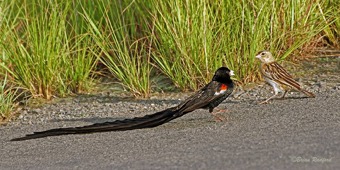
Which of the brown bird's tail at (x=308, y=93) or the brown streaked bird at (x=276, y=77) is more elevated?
the brown streaked bird at (x=276, y=77)

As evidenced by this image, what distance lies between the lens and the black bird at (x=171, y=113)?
7.21 meters

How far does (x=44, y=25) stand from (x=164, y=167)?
3.86 meters

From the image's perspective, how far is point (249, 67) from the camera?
9.09 meters

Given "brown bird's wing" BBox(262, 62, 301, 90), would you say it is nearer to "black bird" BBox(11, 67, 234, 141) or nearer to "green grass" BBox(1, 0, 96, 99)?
"black bird" BBox(11, 67, 234, 141)

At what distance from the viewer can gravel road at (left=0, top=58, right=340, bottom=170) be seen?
19.3 feet

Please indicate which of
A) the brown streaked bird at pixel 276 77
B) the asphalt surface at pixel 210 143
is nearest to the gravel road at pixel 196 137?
the asphalt surface at pixel 210 143

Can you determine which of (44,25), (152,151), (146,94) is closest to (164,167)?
(152,151)

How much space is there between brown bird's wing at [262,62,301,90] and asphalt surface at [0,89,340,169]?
185 millimetres

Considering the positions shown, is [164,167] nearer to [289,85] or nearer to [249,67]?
Result: [289,85]

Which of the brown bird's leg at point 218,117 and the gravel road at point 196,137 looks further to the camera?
the brown bird's leg at point 218,117

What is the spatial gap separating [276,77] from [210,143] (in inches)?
77.5

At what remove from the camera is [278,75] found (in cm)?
826

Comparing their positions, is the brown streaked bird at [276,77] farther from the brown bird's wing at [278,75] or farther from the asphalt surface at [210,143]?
the asphalt surface at [210,143]

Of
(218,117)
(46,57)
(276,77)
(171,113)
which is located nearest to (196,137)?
(171,113)
